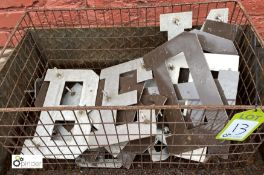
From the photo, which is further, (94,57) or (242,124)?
(94,57)

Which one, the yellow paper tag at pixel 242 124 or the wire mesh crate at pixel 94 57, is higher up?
the wire mesh crate at pixel 94 57

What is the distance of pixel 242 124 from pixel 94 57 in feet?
2.19

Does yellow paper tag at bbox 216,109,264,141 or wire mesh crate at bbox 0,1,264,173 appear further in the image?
wire mesh crate at bbox 0,1,264,173

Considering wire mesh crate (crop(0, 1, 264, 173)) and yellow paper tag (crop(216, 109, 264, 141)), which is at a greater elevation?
wire mesh crate (crop(0, 1, 264, 173))

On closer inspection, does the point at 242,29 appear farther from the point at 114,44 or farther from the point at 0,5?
the point at 0,5

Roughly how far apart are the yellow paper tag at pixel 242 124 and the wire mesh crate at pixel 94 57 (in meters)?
0.09

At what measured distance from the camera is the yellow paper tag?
2.23ft

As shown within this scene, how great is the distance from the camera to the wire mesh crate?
95 centimetres

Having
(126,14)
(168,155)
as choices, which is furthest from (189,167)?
(126,14)

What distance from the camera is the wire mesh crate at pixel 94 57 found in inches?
37.6

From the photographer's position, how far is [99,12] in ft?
4.12

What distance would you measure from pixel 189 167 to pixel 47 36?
0.70 metres

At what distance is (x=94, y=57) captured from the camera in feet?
3.97

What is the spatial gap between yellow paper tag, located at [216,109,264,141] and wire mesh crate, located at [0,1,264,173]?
0.09 m
